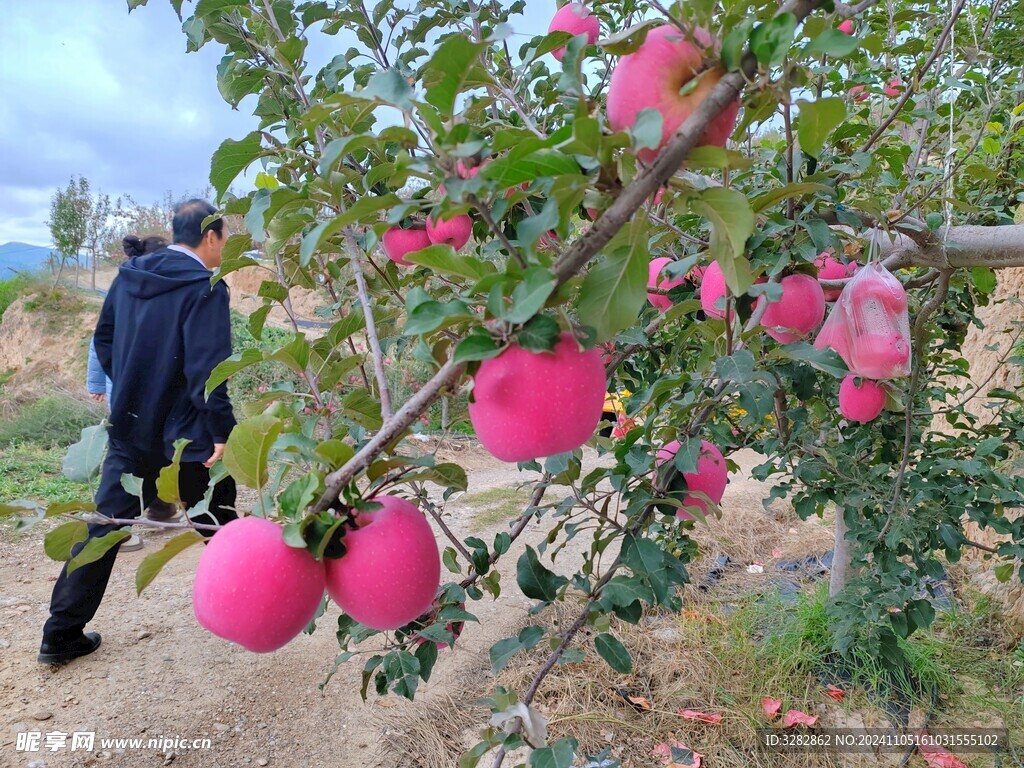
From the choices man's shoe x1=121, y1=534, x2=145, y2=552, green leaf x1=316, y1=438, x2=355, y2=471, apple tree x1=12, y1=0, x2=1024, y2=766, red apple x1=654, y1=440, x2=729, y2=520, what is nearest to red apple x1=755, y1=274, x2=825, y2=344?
apple tree x1=12, y1=0, x2=1024, y2=766

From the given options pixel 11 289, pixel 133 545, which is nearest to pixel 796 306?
pixel 133 545

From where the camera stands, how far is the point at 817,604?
7.46ft

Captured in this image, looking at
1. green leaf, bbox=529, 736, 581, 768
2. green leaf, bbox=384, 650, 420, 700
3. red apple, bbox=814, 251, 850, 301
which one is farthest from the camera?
red apple, bbox=814, 251, 850, 301

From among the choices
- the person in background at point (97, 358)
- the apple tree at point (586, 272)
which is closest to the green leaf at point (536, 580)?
the apple tree at point (586, 272)

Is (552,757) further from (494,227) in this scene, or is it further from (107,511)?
(107,511)

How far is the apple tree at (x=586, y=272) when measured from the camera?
48 cm

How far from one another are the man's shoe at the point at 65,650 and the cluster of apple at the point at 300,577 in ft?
7.13

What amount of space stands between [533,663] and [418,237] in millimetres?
1789

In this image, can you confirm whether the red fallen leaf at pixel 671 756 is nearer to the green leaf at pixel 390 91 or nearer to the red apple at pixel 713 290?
the red apple at pixel 713 290

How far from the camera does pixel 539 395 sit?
0.51 m

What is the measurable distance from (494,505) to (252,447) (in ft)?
11.4

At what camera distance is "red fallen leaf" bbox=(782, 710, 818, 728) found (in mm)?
1780

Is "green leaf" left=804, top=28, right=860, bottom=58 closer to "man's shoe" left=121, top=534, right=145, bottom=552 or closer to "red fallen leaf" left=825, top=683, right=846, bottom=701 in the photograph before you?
"red fallen leaf" left=825, top=683, right=846, bottom=701

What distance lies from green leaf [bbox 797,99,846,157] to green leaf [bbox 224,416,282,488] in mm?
530
